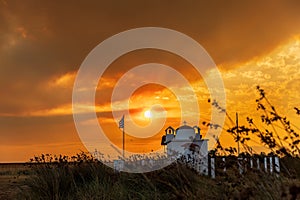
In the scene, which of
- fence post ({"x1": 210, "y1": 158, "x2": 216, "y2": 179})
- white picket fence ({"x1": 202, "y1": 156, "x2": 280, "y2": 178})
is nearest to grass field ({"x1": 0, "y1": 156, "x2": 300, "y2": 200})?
white picket fence ({"x1": 202, "y1": 156, "x2": 280, "y2": 178})

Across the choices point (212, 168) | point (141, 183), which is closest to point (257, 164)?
point (212, 168)

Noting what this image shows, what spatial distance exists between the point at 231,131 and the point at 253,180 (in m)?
0.75

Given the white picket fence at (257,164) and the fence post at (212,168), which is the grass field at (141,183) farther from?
the fence post at (212,168)

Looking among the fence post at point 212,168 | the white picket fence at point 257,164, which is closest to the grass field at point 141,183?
the white picket fence at point 257,164

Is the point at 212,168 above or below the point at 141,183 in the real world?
above

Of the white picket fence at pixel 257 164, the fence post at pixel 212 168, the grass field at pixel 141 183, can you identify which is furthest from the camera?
the fence post at pixel 212 168

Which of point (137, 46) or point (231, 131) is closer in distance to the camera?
point (231, 131)

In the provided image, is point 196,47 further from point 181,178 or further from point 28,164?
point 28,164

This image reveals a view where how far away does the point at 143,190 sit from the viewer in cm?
802

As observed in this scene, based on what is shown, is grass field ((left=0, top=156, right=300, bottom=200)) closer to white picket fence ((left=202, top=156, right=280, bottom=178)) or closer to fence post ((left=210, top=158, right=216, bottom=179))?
white picket fence ((left=202, top=156, right=280, bottom=178))

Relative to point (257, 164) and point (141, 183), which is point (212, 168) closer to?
point (141, 183)

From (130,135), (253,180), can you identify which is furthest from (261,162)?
(130,135)

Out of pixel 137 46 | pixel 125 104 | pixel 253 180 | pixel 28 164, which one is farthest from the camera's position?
pixel 125 104

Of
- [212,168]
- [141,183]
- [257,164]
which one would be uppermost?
[257,164]
